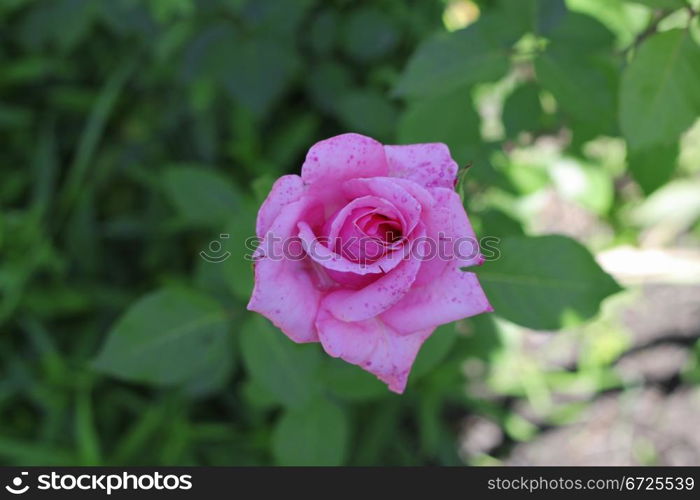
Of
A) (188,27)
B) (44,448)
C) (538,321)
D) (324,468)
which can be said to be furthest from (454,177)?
(44,448)

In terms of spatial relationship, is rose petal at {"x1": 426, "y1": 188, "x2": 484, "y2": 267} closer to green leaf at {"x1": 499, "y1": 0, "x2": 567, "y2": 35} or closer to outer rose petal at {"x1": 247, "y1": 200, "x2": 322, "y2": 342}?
outer rose petal at {"x1": 247, "y1": 200, "x2": 322, "y2": 342}

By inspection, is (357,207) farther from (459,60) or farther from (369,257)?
(459,60)

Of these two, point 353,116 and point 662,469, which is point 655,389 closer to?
point 662,469

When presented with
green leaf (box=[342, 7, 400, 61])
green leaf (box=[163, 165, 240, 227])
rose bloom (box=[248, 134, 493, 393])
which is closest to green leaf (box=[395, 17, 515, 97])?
rose bloom (box=[248, 134, 493, 393])

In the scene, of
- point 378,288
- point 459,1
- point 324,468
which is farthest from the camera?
point 459,1

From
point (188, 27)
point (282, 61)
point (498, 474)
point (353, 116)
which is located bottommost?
point (498, 474)

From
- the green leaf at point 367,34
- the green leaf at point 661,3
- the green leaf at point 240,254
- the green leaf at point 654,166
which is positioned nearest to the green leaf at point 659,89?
the green leaf at point 661,3

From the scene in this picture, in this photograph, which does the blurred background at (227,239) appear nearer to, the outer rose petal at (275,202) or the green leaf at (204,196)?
the green leaf at (204,196)
